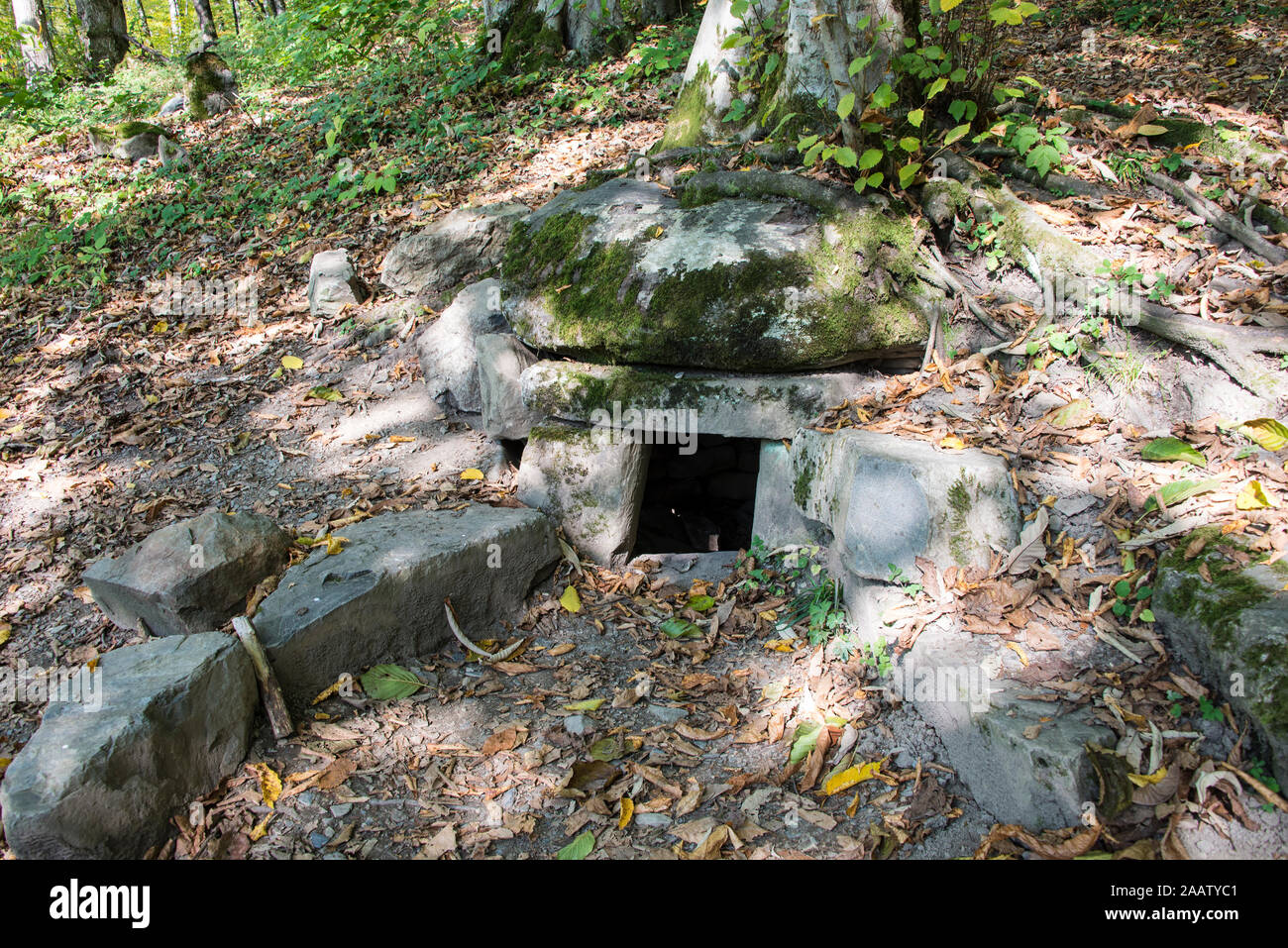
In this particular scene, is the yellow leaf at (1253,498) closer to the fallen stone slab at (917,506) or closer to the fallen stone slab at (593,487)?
the fallen stone slab at (917,506)

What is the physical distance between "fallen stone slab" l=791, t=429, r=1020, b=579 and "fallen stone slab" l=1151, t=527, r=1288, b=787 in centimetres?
57

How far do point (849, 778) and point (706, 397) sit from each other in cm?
197

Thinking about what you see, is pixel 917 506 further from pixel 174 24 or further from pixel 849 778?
pixel 174 24

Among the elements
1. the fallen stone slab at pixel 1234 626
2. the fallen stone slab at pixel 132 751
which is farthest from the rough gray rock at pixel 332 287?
the fallen stone slab at pixel 1234 626

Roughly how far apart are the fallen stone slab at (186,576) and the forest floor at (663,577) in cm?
33

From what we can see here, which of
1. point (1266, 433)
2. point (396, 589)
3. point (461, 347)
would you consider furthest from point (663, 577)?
point (1266, 433)

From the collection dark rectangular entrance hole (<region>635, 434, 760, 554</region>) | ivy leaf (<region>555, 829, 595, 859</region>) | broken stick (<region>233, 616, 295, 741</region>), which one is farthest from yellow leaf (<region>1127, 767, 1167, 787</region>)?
dark rectangular entrance hole (<region>635, 434, 760, 554</region>)

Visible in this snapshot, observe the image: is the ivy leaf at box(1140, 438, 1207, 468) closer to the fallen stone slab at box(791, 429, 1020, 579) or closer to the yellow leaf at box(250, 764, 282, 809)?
the fallen stone slab at box(791, 429, 1020, 579)

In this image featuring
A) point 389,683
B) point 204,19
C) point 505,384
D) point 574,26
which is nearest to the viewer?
point 389,683

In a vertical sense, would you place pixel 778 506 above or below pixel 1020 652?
below

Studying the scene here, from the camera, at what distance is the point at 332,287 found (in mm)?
5977

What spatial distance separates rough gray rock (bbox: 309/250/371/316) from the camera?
5980 millimetres

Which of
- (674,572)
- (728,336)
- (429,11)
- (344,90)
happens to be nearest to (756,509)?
(674,572)

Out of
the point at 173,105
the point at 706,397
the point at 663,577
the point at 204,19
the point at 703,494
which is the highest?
the point at 204,19
